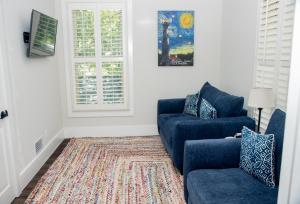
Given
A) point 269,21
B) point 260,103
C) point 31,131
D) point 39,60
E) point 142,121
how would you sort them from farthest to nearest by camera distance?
point 142,121 → point 39,60 → point 31,131 → point 269,21 → point 260,103

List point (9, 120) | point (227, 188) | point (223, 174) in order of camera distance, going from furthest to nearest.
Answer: point (9, 120) → point (223, 174) → point (227, 188)

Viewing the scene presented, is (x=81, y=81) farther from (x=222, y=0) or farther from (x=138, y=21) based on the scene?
(x=222, y=0)

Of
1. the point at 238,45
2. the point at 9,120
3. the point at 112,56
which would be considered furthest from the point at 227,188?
the point at 112,56

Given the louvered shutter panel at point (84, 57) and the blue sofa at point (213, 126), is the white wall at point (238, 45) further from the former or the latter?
the louvered shutter panel at point (84, 57)

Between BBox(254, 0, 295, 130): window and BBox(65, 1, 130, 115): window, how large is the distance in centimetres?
214

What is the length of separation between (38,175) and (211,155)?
82.3 inches

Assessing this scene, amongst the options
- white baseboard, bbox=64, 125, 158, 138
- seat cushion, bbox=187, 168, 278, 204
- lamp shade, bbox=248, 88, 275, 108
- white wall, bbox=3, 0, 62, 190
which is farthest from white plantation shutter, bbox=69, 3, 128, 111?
seat cushion, bbox=187, 168, 278, 204

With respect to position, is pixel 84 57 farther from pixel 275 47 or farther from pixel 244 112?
pixel 275 47

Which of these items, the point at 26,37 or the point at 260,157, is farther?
the point at 26,37

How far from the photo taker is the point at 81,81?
4266mm

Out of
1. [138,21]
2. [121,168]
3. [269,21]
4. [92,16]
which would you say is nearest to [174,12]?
[138,21]

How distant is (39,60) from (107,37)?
48.9 inches

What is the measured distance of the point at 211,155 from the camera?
2.11 metres

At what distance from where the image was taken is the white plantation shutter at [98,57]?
409 cm
